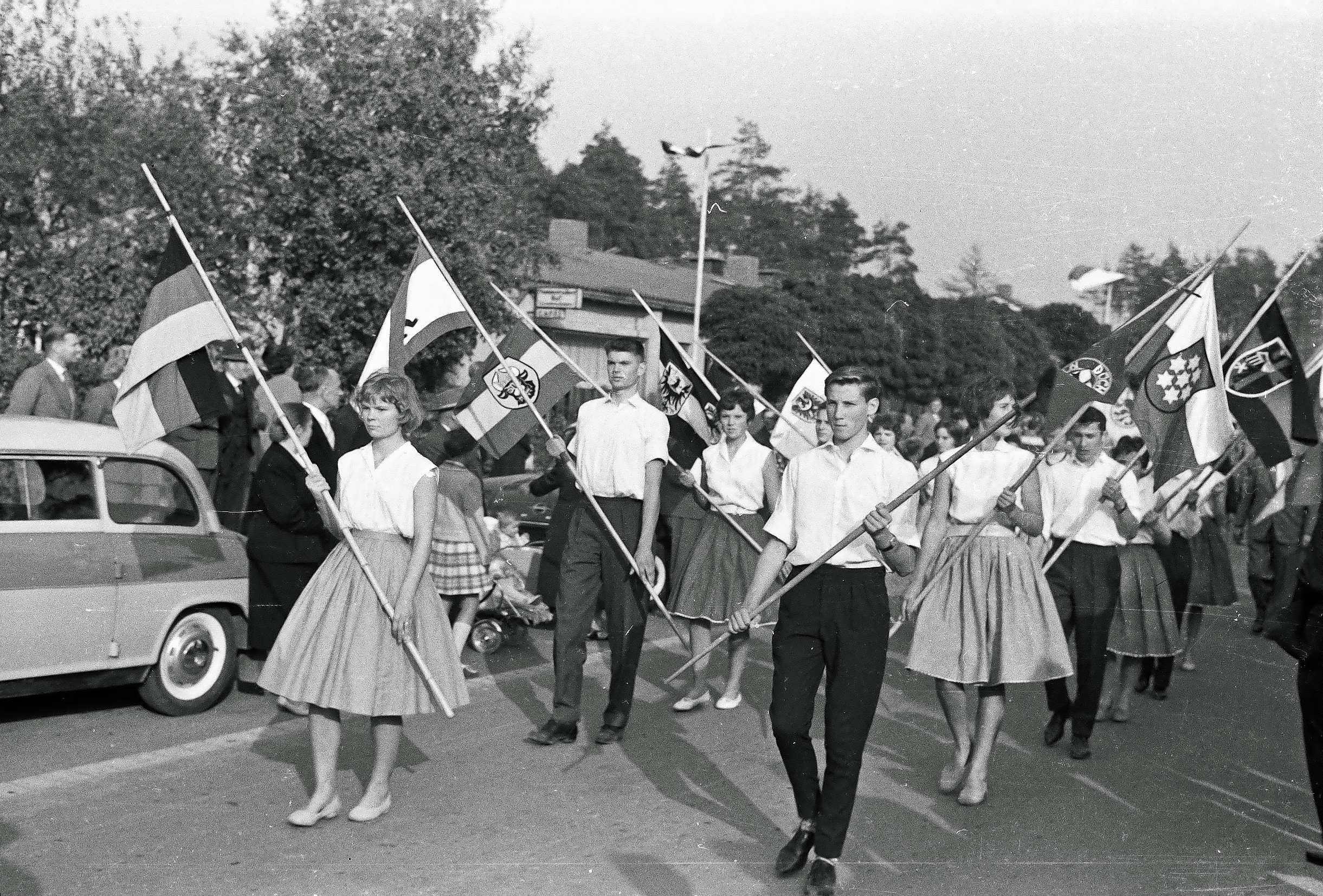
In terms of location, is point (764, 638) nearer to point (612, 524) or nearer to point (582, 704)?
point (582, 704)

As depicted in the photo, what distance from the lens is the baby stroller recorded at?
10695 millimetres

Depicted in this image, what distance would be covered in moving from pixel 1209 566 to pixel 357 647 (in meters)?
7.59

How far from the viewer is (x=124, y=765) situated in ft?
21.6

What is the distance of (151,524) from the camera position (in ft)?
25.7

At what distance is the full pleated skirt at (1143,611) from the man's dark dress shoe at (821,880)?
4202 mm

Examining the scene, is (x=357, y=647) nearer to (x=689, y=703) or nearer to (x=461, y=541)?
(x=689, y=703)

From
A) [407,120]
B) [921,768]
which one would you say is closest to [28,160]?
[407,120]

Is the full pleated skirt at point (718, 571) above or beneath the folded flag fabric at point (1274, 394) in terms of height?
beneath

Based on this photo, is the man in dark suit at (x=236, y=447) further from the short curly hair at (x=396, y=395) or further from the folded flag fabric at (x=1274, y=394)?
the folded flag fabric at (x=1274, y=394)

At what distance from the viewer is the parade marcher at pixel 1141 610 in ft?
29.3

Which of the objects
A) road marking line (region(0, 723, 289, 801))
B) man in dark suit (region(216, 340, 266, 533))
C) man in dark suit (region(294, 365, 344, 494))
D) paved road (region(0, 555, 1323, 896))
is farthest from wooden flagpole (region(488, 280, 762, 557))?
man in dark suit (region(216, 340, 266, 533))

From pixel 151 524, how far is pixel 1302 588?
5.57 m

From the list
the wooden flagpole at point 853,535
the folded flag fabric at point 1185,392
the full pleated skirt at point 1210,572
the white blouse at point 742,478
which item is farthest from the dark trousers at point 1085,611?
the full pleated skirt at point 1210,572

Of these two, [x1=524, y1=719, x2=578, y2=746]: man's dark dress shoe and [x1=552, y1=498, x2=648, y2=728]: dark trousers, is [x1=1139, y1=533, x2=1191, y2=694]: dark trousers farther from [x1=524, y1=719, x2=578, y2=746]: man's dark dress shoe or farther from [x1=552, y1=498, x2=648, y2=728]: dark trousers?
[x1=524, y1=719, x2=578, y2=746]: man's dark dress shoe
